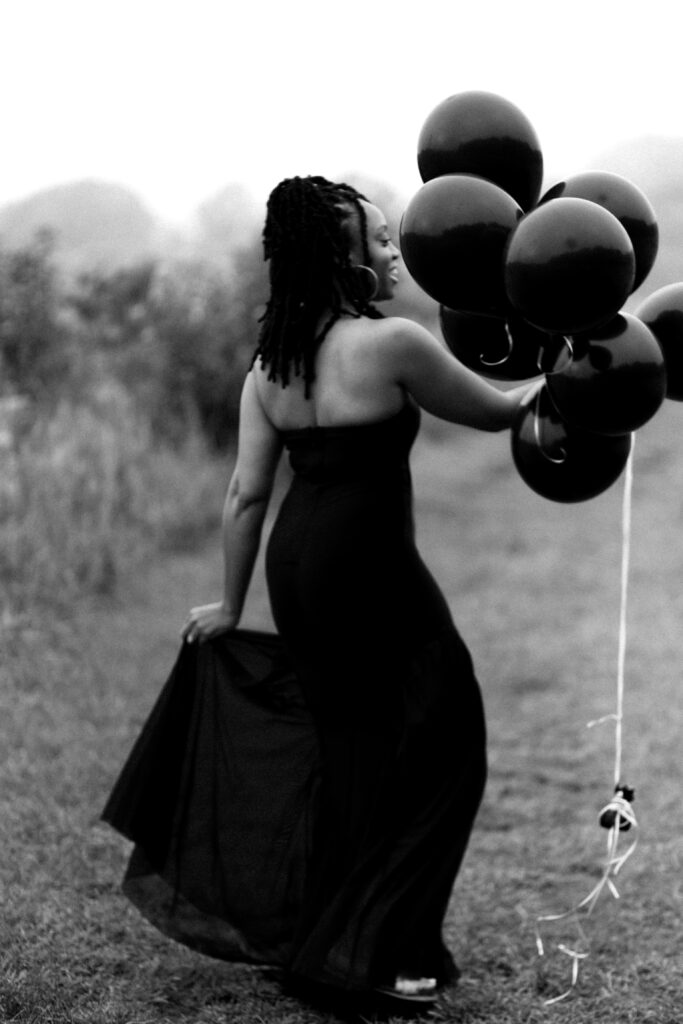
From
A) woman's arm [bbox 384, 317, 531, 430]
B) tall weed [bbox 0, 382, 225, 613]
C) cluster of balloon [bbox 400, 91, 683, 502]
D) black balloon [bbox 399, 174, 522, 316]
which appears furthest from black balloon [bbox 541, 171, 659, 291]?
tall weed [bbox 0, 382, 225, 613]

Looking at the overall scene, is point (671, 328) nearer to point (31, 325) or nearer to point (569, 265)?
point (569, 265)

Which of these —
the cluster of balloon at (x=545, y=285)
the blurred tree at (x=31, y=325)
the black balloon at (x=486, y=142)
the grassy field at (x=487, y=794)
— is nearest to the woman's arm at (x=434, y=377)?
the cluster of balloon at (x=545, y=285)

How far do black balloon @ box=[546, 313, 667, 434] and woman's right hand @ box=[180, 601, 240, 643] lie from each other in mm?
1136

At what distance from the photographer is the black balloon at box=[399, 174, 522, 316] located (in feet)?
9.61

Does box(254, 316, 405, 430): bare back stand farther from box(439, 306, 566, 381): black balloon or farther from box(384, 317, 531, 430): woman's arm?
box(439, 306, 566, 381): black balloon

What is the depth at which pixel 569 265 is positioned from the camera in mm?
2756

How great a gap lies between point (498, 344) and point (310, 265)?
1.69ft

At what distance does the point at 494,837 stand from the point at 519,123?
2.82 meters

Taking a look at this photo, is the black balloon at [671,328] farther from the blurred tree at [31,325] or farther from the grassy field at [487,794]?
the blurred tree at [31,325]

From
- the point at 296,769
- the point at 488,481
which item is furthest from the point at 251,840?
the point at 488,481

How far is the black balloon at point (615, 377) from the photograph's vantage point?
2.88 metres

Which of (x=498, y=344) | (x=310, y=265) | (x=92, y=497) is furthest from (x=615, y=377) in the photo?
(x=92, y=497)

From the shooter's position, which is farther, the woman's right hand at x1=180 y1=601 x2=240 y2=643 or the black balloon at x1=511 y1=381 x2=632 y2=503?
the woman's right hand at x1=180 y1=601 x2=240 y2=643

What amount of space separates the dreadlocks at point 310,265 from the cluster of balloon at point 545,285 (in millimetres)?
206
